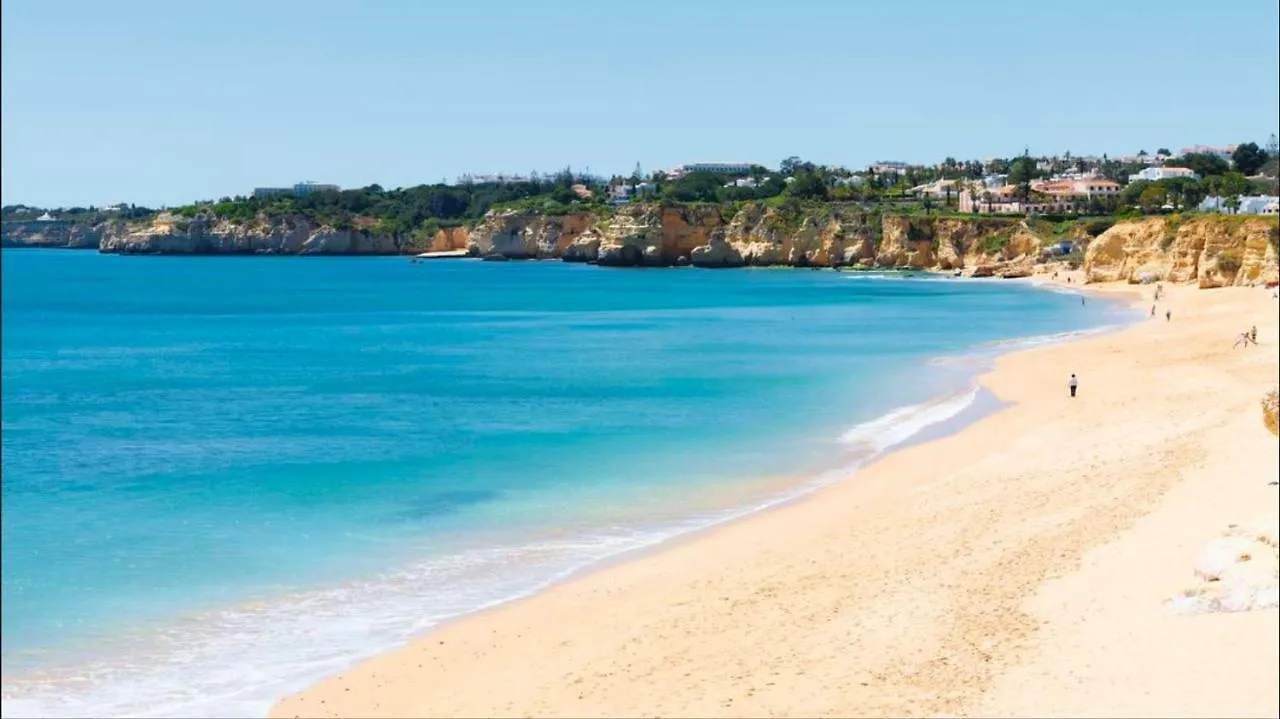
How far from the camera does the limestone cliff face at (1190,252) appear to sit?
67.0 m

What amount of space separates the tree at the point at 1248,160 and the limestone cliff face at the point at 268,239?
105539 mm

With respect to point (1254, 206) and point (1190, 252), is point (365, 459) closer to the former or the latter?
point (1190, 252)

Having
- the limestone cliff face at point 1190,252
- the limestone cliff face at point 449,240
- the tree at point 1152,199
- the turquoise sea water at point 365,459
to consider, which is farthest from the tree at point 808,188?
the turquoise sea water at point 365,459

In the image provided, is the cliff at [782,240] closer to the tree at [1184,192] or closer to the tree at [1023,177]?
the tree at [1184,192]

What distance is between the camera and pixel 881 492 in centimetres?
2109

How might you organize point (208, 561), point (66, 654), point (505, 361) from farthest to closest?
point (505, 361), point (208, 561), point (66, 654)

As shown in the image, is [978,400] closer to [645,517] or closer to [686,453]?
[686,453]

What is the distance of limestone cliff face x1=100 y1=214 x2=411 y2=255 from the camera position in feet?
548

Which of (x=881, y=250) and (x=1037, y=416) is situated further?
(x=881, y=250)

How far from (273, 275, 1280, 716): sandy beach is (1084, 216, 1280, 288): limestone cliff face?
49526 millimetres

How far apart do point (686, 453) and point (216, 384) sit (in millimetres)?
21045

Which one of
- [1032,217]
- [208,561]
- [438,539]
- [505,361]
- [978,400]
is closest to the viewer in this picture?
[208,561]

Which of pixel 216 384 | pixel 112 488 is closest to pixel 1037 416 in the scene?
pixel 112 488

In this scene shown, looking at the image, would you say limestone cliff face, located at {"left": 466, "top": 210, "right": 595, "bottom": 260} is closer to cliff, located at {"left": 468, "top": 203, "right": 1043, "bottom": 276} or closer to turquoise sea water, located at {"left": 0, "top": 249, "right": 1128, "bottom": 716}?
cliff, located at {"left": 468, "top": 203, "right": 1043, "bottom": 276}
